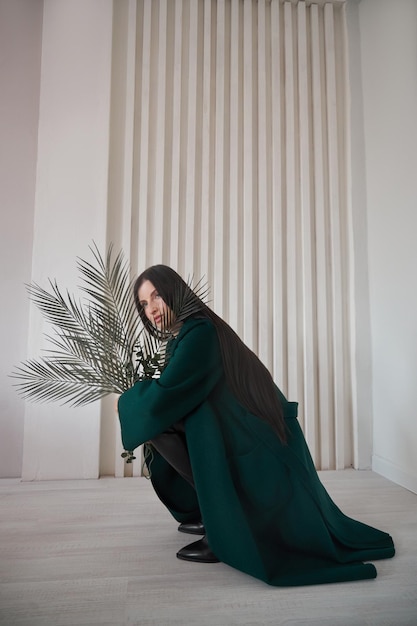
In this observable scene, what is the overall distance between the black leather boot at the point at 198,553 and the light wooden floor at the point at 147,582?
0.06 ft

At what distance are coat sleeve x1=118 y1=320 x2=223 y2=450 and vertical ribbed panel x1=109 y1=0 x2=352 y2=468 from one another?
1442 mm

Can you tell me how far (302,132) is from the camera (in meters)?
3.13

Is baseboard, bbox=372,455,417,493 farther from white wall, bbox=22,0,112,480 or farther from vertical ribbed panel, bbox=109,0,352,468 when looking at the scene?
white wall, bbox=22,0,112,480

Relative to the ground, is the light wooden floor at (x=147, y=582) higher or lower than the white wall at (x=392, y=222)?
lower

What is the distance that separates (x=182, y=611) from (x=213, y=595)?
12 centimetres

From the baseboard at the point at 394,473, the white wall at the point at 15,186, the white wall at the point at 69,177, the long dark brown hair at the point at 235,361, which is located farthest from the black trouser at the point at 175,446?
the white wall at the point at 15,186

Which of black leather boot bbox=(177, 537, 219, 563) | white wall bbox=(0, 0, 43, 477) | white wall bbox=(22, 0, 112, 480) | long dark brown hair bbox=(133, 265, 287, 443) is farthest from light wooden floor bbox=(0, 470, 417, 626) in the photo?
white wall bbox=(0, 0, 43, 477)

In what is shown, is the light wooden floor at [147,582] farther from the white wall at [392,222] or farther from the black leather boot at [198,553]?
the white wall at [392,222]

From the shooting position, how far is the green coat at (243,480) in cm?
137

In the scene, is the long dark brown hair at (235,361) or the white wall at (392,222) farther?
the white wall at (392,222)

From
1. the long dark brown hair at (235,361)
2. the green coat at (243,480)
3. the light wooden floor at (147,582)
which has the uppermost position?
the long dark brown hair at (235,361)

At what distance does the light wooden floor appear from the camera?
1174 millimetres

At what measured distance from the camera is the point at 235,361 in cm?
154

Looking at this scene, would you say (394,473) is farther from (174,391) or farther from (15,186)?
(15,186)
